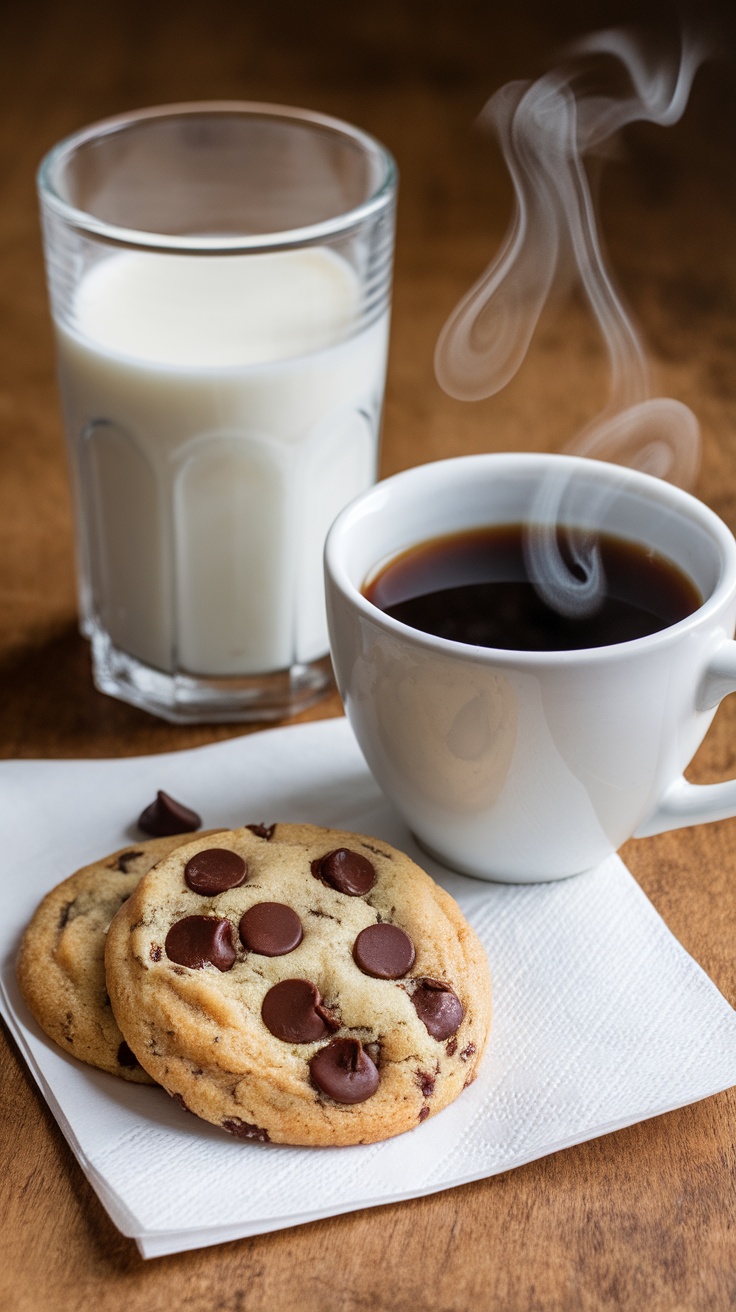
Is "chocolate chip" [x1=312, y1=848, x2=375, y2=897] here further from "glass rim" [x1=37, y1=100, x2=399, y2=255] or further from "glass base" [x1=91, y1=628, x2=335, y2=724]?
"glass rim" [x1=37, y1=100, x2=399, y2=255]

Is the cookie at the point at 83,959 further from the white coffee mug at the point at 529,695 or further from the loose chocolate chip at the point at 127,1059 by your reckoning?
the white coffee mug at the point at 529,695

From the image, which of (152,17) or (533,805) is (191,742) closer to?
(533,805)

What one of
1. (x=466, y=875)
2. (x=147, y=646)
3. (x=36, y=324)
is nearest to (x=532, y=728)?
(x=466, y=875)

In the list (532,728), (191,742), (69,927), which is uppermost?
(532,728)

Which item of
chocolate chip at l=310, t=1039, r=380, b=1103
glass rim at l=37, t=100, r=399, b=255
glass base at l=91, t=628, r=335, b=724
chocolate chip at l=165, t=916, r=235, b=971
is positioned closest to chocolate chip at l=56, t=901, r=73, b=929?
chocolate chip at l=165, t=916, r=235, b=971

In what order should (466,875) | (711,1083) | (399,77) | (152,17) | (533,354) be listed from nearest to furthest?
1. (711,1083)
2. (466,875)
3. (533,354)
4. (399,77)
5. (152,17)

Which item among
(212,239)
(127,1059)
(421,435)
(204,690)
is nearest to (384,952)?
(127,1059)
